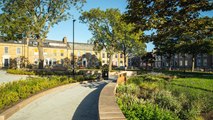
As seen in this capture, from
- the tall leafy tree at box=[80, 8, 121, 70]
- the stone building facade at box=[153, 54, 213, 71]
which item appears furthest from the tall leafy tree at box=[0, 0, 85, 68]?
the stone building facade at box=[153, 54, 213, 71]

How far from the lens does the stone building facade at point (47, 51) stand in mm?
56812

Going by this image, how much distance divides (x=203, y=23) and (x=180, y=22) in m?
1.27

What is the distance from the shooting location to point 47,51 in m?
64.2

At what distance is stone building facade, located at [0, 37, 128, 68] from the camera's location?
56812 millimetres

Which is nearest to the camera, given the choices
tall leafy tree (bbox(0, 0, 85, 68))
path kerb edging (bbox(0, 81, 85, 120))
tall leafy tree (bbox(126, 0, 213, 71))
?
path kerb edging (bbox(0, 81, 85, 120))

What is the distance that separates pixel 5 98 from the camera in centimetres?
916

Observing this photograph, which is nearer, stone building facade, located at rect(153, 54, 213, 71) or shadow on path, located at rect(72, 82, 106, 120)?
shadow on path, located at rect(72, 82, 106, 120)

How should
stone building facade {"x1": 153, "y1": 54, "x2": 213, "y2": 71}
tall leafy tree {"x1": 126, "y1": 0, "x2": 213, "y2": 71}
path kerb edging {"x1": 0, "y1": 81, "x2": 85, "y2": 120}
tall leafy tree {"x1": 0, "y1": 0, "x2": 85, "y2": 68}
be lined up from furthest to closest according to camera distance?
stone building facade {"x1": 153, "y1": 54, "x2": 213, "y2": 71}
tall leafy tree {"x1": 0, "y1": 0, "x2": 85, "y2": 68}
tall leafy tree {"x1": 126, "y1": 0, "x2": 213, "y2": 71}
path kerb edging {"x1": 0, "y1": 81, "x2": 85, "y2": 120}

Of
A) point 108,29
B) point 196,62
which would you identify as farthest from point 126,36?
point 196,62

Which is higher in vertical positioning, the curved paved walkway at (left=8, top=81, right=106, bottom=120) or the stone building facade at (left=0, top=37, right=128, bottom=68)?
the stone building facade at (left=0, top=37, right=128, bottom=68)

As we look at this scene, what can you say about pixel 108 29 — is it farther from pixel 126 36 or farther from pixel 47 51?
pixel 47 51

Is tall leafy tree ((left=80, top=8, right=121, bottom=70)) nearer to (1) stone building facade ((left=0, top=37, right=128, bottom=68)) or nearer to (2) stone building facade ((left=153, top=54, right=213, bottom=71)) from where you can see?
(1) stone building facade ((left=0, top=37, right=128, bottom=68))

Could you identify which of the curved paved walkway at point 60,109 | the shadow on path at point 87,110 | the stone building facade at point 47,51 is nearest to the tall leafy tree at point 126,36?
the stone building facade at point 47,51

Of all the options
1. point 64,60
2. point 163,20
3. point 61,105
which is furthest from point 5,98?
point 64,60
